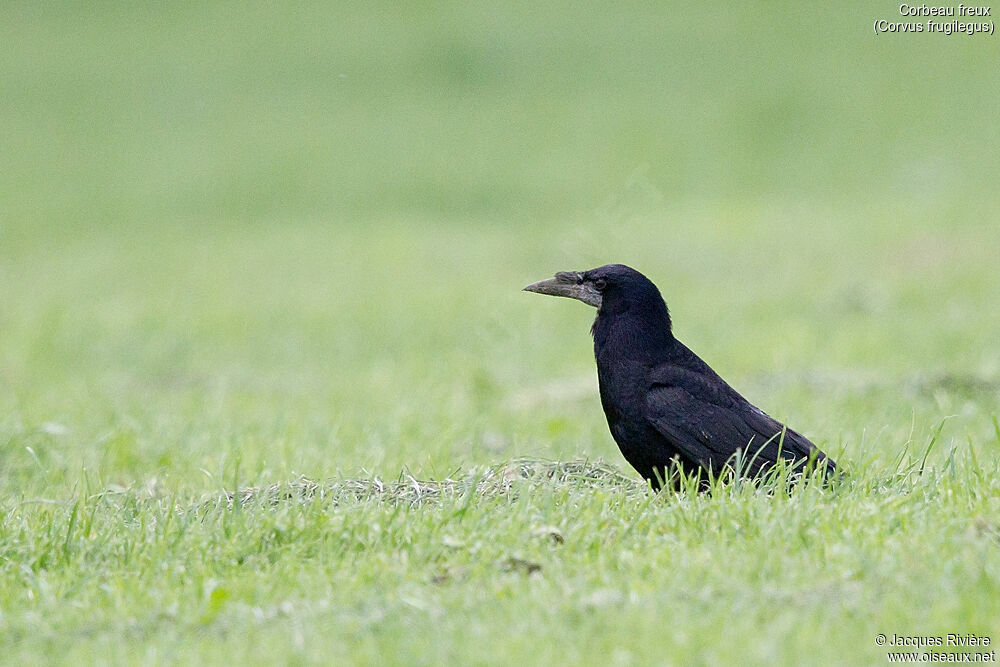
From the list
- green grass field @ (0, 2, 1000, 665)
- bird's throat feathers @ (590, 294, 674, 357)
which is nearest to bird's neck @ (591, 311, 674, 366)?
bird's throat feathers @ (590, 294, 674, 357)

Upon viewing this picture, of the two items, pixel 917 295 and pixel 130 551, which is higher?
pixel 917 295

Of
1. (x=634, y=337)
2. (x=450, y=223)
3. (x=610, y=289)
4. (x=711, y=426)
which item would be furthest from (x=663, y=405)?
Result: (x=450, y=223)

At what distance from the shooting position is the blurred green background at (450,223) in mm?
7719

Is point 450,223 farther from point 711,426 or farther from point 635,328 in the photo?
point 711,426

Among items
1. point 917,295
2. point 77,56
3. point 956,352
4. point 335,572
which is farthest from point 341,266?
point 77,56

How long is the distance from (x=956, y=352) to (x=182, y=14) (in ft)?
81.6

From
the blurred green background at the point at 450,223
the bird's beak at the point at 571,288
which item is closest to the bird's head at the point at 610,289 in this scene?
the bird's beak at the point at 571,288

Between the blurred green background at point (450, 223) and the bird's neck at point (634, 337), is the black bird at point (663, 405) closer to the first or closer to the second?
the bird's neck at point (634, 337)

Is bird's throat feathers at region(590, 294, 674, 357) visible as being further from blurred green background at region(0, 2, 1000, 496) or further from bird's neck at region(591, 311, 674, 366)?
blurred green background at region(0, 2, 1000, 496)

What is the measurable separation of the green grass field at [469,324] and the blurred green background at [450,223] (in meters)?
0.08

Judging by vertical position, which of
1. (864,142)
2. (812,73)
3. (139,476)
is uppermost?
(812,73)

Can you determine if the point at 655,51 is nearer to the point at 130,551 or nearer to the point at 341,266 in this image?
the point at 341,266

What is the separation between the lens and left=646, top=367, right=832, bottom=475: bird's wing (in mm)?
4684

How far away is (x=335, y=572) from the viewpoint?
362 centimetres
